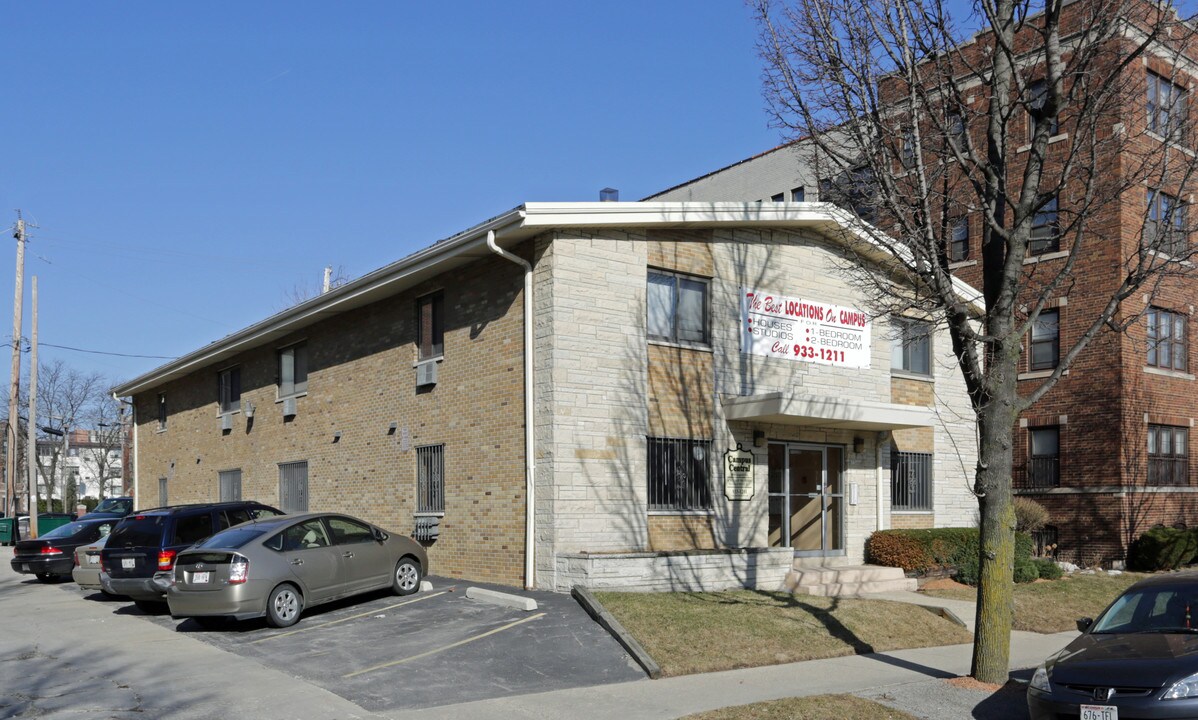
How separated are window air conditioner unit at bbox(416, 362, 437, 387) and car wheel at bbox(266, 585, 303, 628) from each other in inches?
209

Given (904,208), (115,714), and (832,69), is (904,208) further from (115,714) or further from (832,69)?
(115,714)

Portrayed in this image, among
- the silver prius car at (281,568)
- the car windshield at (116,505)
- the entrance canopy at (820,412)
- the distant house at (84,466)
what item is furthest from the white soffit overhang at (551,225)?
the distant house at (84,466)

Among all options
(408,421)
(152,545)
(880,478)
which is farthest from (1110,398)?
(152,545)

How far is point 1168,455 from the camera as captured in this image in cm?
2706

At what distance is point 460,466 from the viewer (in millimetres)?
17266

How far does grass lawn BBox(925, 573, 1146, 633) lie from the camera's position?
52.5ft

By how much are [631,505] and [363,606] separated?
418 cm

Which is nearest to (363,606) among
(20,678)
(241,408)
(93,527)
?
(20,678)

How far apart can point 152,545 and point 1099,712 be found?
42.4 ft

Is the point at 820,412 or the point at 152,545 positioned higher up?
the point at 820,412

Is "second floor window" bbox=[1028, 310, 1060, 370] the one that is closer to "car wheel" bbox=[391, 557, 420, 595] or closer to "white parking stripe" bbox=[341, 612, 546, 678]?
"car wheel" bbox=[391, 557, 420, 595]

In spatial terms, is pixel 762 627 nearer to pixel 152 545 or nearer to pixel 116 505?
pixel 152 545

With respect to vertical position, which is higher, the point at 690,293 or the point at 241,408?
the point at 690,293

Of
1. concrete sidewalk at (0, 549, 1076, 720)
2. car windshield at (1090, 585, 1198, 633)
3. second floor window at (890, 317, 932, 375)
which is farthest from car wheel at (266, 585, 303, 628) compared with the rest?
second floor window at (890, 317, 932, 375)
